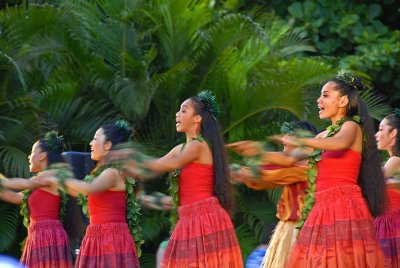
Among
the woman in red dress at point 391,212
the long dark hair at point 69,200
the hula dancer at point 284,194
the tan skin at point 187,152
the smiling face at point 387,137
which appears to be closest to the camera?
the tan skin at point 187,152

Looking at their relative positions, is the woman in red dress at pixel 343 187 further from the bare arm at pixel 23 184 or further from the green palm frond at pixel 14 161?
the green palm frond at pixel 14 161

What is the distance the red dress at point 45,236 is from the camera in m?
8.22

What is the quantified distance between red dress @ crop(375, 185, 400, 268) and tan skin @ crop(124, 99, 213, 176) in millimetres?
1476

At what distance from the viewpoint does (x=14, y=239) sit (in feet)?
33.8

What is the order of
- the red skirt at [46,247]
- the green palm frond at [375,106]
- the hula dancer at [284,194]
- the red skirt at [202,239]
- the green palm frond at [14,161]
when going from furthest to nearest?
1. the green palm frond at [375,106]
2. the green palm frond at [14,161]
3. the red skirt at [46,247]
4. the hula dancer at [284,194]
5. the red skirt at [202,239]

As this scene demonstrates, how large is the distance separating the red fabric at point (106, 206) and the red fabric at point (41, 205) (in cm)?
81

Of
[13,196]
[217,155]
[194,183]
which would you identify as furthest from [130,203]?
[13,196]

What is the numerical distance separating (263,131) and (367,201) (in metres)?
4.05

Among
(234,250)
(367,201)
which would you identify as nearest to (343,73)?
(367,201)

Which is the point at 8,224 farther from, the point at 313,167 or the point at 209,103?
the point at 313,167

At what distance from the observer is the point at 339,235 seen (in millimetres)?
6438

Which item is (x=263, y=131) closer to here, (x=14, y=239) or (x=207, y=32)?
(x=207, y=32)

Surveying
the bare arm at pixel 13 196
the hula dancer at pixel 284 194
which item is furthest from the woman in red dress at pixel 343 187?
the bare arm at pixel 13 196

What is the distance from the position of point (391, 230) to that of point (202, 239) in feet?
5.11
